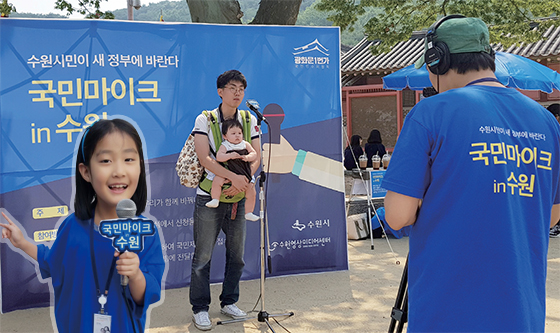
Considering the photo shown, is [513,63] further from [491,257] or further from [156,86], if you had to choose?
[491,257]

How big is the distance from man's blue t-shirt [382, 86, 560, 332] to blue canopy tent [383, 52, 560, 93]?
5.89 metres

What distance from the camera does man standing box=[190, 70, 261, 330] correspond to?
4.20 metres

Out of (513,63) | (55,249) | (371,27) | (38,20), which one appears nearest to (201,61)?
(38,20)

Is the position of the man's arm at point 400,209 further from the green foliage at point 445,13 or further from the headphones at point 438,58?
the green foliage at point 445,13

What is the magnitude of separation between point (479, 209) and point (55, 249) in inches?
65.4

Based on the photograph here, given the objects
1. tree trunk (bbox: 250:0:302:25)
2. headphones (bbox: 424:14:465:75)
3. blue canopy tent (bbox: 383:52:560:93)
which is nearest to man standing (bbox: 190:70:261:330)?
headphones (bbox: 424:14:465:75)

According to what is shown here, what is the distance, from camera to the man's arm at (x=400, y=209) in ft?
5.83

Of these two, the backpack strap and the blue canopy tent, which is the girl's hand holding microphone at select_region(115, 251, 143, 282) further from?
the blue canopy tent

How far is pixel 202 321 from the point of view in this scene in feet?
13.8

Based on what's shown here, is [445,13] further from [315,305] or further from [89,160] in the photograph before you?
[89,160]

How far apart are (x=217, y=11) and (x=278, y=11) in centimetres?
93

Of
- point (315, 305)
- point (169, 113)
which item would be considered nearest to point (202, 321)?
point (315, 305)

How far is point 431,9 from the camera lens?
10914 mm

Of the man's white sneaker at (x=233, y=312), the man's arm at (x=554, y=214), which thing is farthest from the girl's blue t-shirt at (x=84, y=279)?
the man's white sneaker at (x=233, y=312)
